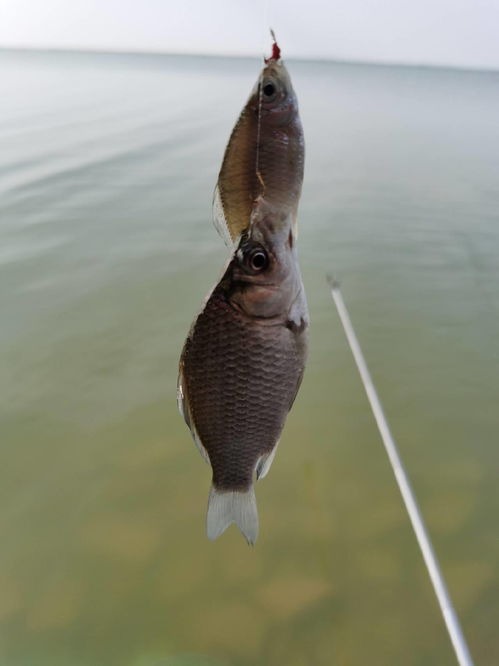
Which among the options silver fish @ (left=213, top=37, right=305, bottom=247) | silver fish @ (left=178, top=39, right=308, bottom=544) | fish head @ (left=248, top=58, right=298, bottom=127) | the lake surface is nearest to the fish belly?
silver fish @ (left=178, top=39, right=308, bottom=544)

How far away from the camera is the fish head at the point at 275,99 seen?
3.87 feet

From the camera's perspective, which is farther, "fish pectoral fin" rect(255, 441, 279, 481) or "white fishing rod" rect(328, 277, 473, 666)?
"white fishing rod" rect(328, 277, 473, 666)

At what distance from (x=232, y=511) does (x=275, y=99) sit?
3.32 ft


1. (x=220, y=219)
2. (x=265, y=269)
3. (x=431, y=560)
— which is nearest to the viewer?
(x=265, y=269)

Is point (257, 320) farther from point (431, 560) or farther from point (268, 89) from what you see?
point (431, 560)

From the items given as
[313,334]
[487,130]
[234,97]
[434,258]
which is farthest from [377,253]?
[234,97]

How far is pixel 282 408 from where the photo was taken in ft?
4.14

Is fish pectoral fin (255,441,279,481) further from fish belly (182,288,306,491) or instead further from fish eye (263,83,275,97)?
fish eye (263,83,275,97)

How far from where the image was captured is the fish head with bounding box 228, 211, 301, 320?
1.14 m

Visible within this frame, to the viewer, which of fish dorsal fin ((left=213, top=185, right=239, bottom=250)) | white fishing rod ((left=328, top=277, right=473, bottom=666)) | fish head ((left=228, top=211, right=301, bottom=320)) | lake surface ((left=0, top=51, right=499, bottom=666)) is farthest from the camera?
lake surface ((left=0, top=51, right=499, bottom=666))

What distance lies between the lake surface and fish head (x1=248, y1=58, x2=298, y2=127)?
88.3 inches

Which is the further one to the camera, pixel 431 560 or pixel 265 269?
pixel 431 560

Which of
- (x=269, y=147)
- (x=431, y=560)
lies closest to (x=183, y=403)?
(x=269, y=147)

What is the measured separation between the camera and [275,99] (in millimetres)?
1185
